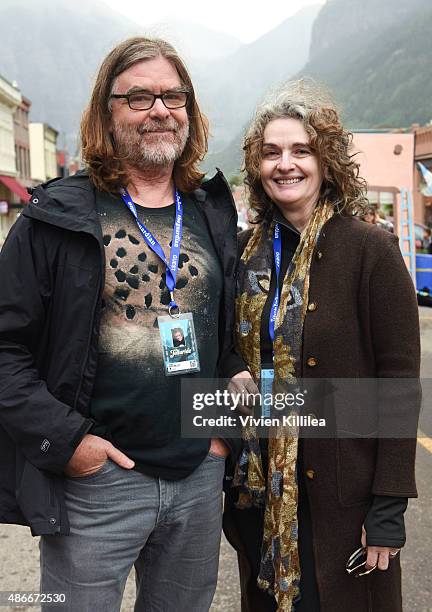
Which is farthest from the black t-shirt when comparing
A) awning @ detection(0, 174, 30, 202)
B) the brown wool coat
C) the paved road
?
awning @ detection(0, 174, 30, 202)

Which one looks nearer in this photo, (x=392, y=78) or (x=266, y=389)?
(x=266, y=389)

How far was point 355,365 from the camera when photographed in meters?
1.94

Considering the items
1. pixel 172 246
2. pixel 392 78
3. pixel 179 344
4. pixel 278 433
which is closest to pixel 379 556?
pixel 278 433

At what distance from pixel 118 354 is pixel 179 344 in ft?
0.64

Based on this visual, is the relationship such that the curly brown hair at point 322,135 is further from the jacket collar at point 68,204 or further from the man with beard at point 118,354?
the jacket collar at point 68,204

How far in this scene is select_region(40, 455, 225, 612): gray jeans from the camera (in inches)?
71.4

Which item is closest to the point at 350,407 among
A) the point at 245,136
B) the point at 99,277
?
the point at 99,277

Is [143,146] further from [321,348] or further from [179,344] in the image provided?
[321,348]

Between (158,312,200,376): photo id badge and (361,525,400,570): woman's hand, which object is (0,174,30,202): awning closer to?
(158,312,200,376): photo id badge

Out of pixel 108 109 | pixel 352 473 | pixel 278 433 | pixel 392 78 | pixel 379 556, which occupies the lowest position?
pixel 379 556

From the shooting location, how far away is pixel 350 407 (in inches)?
77.3

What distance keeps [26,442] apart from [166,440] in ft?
1.42

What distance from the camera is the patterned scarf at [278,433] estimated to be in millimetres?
1980

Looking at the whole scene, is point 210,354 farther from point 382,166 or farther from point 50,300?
point 382,166
